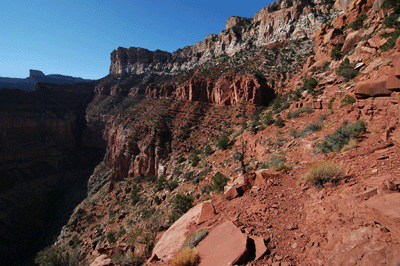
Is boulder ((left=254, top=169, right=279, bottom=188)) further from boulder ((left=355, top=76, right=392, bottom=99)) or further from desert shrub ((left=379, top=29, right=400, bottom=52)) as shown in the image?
desert shrub ((left=379, top=29, right=400, bottom=52))

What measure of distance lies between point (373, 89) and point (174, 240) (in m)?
10.1

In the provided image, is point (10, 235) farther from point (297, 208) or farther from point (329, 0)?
point (329, 0)

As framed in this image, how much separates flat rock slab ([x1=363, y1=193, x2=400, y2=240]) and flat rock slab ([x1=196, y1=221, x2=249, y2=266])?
2.38 m

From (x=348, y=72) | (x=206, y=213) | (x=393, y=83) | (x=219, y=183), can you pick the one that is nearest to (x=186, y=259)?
(x=206, y=213)

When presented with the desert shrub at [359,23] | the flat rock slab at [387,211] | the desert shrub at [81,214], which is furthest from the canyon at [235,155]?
the desert shrub at [81,214]

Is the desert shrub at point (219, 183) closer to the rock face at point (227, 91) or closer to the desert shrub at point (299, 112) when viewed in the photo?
the desert shrub at point (299, 112)

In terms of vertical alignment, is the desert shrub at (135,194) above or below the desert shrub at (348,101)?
below

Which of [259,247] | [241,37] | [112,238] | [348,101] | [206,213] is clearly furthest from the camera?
[241,37]

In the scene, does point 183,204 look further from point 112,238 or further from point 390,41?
point 390,41

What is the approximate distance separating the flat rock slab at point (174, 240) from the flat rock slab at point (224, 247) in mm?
1012

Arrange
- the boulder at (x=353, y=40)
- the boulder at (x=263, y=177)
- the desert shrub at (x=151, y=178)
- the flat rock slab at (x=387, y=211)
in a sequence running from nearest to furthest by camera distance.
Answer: the flat rock slab at (x=387, y=211)
the boulder at (x=263, y=177)
the boulder at (x=353, y=40)
the desert shrub at (x=151, y=178)

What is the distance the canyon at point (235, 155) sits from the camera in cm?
402

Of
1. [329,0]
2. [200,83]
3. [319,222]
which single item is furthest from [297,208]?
[329,0]

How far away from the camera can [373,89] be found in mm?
7629
